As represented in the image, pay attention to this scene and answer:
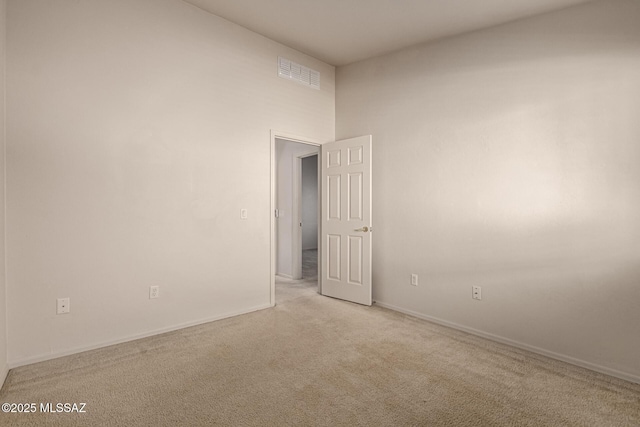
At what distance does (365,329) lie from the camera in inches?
124

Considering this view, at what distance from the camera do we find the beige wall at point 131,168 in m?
2.37

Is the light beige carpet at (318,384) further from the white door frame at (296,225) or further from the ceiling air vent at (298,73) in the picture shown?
the ceiling air vent at (298,73)

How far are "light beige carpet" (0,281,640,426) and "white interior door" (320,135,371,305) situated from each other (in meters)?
0.98

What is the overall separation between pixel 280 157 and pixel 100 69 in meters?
3.04

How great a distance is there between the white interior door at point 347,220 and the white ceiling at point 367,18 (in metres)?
1.07

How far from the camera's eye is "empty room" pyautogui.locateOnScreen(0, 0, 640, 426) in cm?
217

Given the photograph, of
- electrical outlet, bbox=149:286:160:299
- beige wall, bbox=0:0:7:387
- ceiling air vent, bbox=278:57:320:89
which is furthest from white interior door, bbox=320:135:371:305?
beige wall, bbox=0:0:7:387

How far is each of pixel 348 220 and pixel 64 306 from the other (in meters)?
2.80

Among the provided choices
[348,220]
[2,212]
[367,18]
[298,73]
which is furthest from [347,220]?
[2,212]

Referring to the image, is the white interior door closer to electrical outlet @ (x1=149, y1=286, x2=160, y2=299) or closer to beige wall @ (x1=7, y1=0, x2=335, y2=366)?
beige wall @ (x1=7, y1=0, x2=335, y2=366)

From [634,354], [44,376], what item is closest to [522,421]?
[634,354]

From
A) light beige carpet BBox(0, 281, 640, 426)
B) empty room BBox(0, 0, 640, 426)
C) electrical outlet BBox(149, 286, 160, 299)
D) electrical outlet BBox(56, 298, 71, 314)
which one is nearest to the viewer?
light beige carpet BBox(0, 281, 640, 426)

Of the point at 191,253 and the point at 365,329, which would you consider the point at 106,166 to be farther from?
the point at 365,329

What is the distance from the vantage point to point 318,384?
218 centimetres
